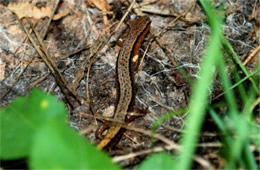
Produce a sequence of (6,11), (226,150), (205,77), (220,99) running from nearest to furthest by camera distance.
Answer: (205,77) → (226,150) → (220,99) → (6,11)

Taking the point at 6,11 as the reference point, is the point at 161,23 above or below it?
below

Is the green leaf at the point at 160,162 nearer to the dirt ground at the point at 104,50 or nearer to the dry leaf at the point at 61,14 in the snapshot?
the dirt ground at the point at 104,50

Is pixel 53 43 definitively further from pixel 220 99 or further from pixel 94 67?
pixel 220 99

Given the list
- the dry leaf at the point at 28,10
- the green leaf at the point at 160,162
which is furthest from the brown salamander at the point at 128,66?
the green leaf at the point at 160,162

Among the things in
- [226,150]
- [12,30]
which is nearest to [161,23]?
[12,30]

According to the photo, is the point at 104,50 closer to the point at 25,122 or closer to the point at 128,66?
the point at 128,66

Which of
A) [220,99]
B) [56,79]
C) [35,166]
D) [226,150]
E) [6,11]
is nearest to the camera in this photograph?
[35,166]

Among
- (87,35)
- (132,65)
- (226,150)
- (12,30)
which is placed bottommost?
(226,150)

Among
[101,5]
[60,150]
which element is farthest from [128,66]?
[60,150]
